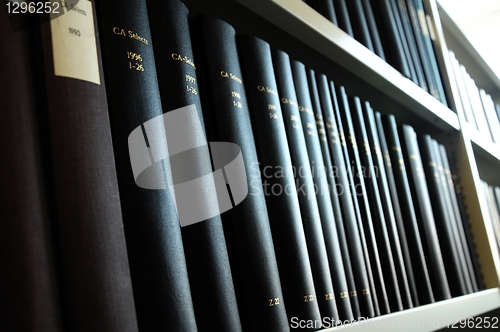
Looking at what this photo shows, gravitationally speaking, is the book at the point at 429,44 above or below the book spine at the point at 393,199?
above

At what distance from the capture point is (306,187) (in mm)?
518

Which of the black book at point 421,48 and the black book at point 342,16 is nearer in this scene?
the black book at point 342,16

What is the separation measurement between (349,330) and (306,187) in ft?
0.55

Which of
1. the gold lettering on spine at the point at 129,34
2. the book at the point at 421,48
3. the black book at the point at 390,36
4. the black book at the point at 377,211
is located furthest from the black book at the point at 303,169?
the book at the point at 421,48

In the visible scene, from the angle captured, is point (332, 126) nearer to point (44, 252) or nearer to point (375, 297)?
point (375, 297)

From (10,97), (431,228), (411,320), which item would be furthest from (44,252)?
(431,228)

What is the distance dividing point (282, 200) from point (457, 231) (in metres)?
0.50

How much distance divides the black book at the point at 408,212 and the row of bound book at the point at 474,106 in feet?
0.86

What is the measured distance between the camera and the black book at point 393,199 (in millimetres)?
652

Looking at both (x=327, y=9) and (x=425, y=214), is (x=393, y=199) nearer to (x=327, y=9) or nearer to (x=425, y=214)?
(x=425, y=214)

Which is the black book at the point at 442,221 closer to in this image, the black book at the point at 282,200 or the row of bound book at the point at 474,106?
the row of bound book at the point at 474,106

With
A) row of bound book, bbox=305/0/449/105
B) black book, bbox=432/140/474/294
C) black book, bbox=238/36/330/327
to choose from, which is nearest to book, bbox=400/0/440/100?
row of bound book, bbox=305/0/449/105

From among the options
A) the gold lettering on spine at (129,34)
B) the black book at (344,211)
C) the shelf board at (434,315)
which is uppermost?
the gold lettering on spine at (129,34)

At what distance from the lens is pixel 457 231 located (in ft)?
2.65
